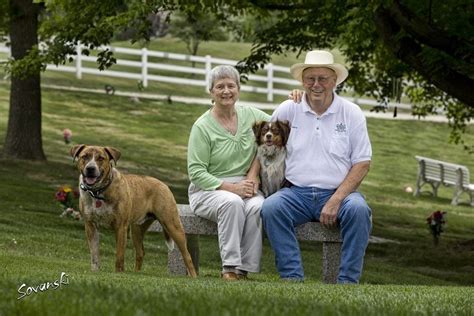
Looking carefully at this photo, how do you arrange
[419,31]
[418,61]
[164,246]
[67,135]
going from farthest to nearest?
[67,135]
[164,246]
[418,61]
[419,31]

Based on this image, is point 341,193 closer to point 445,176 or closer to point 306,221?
point 306,221

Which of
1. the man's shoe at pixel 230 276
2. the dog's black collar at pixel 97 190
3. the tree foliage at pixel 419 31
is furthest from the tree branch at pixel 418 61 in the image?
the dog's black collar at pixel 97 190

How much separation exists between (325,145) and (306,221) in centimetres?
66

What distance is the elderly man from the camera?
10.1 m

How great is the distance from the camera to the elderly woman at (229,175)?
1015 centimetres

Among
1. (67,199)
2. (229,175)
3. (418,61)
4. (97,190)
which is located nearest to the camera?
(97,190)

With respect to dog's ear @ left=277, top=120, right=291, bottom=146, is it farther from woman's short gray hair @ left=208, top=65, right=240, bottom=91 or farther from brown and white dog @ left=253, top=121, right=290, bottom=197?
woman's short gray hair @ left=208, top=65, right=240, bottom=91

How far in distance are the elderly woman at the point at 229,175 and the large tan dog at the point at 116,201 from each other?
0.28m

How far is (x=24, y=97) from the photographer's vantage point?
2461 centimetres

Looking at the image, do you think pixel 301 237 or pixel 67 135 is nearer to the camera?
→ pixel 301 237

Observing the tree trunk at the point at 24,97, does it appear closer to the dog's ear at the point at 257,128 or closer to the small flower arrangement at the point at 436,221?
the small flower arrangement at the point at 436,221

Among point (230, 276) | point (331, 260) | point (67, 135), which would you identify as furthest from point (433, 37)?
point (67, 135)

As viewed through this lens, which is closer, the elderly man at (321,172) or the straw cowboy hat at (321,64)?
the elderly man at (321,172)

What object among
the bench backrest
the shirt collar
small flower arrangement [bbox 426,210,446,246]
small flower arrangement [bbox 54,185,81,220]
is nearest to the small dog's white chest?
the shirt collar
